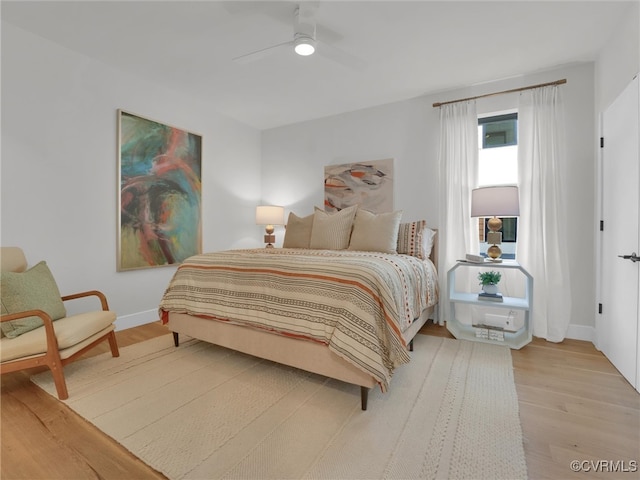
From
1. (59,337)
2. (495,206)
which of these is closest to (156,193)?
(59,337)

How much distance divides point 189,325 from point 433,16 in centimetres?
311

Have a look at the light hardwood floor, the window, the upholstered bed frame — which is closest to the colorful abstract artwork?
the window

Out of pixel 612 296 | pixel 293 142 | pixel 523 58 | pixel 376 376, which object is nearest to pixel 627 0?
pixel 523 58

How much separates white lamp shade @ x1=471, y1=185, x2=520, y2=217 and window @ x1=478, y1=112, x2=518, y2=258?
517mm

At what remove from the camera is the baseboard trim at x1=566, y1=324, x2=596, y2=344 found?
9.44ft

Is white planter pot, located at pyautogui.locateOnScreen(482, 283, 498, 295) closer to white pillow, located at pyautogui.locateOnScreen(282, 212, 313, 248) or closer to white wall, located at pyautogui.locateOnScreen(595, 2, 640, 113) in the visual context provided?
white wall, located at pyautogui.locateOnScreen(595, 2, 640, 113)

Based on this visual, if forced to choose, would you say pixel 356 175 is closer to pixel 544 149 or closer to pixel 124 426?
pixel 544 149

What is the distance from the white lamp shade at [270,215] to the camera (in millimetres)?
4562

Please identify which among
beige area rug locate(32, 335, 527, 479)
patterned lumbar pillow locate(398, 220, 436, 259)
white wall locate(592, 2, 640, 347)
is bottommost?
beige area rug locate(32, 335, 527, 479)

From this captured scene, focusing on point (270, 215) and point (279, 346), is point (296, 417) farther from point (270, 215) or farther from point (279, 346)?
point (270, 215)

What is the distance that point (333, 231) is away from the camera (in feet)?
11.1

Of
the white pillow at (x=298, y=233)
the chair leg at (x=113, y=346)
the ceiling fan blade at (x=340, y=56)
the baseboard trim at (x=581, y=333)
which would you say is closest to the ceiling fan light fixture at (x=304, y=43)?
the ceiling fan blade at (x=340, y=56)

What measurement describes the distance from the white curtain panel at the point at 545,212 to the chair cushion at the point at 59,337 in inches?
148

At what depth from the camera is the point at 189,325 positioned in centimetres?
261
